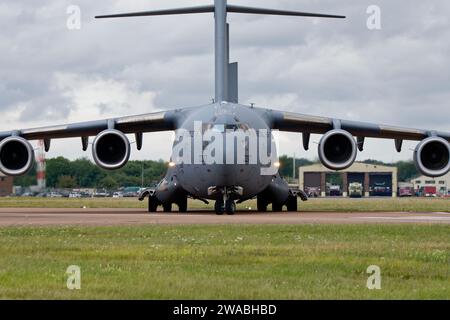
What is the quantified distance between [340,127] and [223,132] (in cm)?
652

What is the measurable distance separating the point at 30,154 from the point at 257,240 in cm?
1728

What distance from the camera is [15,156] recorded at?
32781 millimetres

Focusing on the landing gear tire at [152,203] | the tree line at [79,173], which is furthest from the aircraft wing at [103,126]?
the tree line at [79,173]

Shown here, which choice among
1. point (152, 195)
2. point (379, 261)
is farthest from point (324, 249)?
point (152, 195)

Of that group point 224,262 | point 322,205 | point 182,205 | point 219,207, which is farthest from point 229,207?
point 322,205

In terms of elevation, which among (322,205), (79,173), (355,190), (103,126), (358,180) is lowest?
Answer: (355,190)

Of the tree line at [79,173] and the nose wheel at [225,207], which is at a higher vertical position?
the tree line at [79,173]

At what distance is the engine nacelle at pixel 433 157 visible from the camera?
108 feet

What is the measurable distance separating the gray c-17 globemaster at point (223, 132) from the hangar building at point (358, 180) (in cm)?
8903

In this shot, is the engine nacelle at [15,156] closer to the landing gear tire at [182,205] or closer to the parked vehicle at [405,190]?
the landing gear tire at [182,205]

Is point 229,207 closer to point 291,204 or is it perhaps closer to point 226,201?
→ point 226,201

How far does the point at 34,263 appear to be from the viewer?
12.6 meters

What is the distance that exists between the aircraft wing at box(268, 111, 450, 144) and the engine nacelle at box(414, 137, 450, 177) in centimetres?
66
